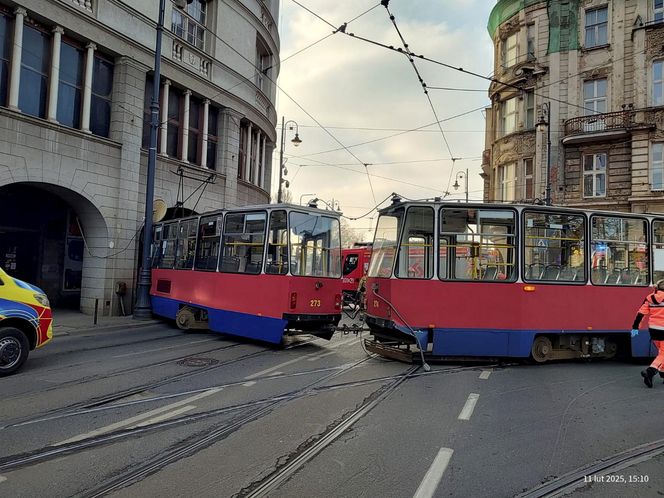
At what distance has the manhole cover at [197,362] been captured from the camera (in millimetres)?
8759

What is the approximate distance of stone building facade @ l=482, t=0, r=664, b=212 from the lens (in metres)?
23.9

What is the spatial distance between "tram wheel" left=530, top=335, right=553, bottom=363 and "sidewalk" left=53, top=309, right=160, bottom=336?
11047 mm

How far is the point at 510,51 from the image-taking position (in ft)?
97.3

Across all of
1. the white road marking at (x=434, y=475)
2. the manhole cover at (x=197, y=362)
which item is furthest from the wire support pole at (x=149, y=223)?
the white road marking at (x=434, y=475)

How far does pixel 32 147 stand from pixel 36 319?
8115 mm

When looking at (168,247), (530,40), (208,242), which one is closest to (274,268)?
(208,242)

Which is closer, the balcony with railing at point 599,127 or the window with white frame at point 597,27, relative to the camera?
the balcony with railing at point 599,127

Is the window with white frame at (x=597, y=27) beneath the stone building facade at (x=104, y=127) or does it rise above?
above

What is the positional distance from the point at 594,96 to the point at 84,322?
87.2 feet

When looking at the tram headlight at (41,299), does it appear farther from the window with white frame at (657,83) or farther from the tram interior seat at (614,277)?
the window with white frame at (657,83)

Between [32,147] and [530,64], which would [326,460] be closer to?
[32,147]

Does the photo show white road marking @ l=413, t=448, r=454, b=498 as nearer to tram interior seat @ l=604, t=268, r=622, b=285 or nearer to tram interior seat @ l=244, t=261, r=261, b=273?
tram interior seat @ l=244, t=261, r=261, b=273

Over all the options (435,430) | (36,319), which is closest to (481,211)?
(435,430)

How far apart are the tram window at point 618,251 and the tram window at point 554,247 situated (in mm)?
307
